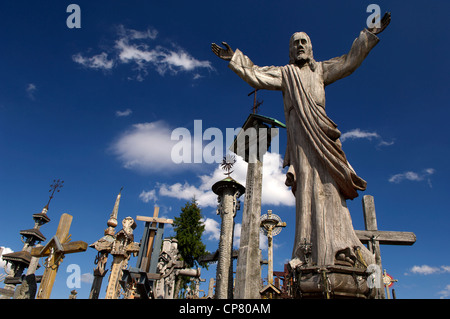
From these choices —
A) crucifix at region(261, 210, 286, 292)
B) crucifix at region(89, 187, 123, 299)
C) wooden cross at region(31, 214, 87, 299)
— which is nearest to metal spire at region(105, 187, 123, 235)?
crucifix at region(89, 187, 123, 299)

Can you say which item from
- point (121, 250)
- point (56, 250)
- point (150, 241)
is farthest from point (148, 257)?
point (56, 250)

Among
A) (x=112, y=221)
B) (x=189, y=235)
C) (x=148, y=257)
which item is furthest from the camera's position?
(x=189, y=235)

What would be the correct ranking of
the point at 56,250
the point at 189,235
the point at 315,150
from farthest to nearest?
the point at 189,235 < the point at 56,250 < the point at 315,150

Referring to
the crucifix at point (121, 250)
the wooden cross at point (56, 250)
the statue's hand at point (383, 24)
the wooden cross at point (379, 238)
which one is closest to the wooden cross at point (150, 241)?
the crucifix at point (121, 250)

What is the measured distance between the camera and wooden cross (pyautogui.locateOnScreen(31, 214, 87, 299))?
6.63m

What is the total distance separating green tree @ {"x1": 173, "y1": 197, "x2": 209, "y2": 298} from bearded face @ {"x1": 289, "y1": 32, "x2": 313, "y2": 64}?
1929cm

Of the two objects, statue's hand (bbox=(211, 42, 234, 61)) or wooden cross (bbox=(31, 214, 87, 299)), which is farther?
wooden cross (bbox=(31, 214, 87, 299))

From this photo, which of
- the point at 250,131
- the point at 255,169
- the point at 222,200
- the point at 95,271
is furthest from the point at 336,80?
the point at 95,271

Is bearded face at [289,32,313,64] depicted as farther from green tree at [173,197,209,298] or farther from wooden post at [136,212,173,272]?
green tree at [173,197,209,298]

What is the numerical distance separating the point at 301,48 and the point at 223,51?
1125 millimetres

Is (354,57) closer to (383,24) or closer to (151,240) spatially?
(383,24)

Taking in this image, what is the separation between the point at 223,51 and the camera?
419cm
